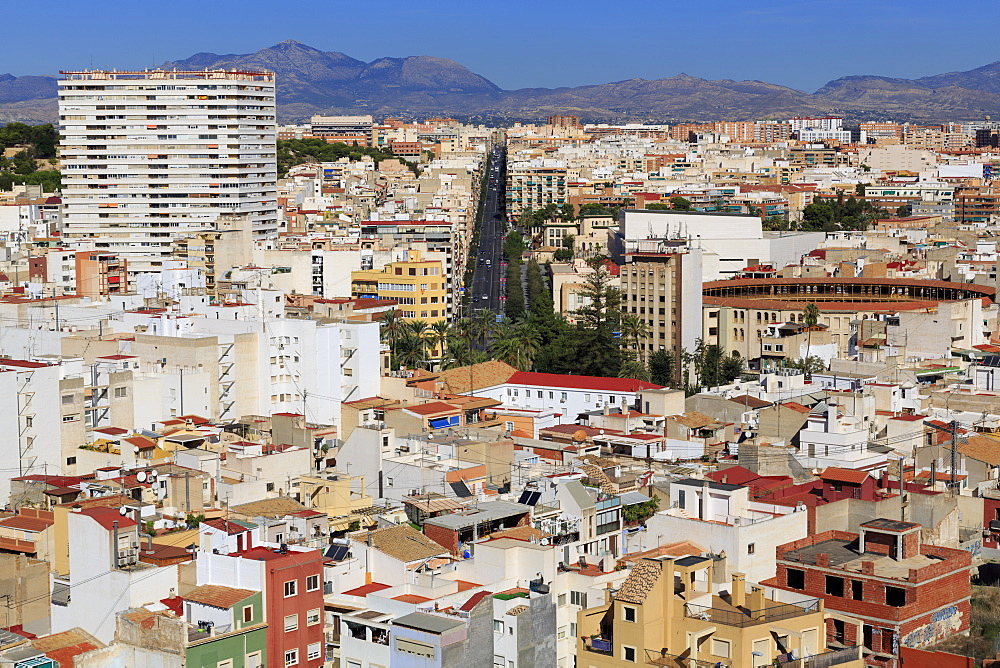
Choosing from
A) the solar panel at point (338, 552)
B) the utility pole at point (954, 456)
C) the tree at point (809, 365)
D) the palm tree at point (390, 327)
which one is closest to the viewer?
the solar panel at point (338, 552)

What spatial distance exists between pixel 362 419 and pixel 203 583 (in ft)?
45.2

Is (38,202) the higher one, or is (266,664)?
(38,202)

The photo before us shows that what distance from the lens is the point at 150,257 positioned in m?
70.7

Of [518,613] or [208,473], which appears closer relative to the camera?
[518,613]

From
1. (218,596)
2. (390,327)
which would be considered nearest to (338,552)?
(218,596)

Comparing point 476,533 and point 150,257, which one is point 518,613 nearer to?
point 476,533

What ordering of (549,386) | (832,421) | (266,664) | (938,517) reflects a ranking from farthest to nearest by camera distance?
(549,386), (832,421), (938,517), (266,664)

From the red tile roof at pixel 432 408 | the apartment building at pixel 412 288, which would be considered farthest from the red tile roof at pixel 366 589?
the apartment building at pixel 412 288

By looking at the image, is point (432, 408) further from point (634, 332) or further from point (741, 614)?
point (634, 332)

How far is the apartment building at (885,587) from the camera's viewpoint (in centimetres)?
2061

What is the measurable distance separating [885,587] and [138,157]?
183 ft

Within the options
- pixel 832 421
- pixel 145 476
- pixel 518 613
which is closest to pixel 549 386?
pixel 832 421

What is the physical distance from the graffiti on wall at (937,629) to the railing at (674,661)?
123 inches

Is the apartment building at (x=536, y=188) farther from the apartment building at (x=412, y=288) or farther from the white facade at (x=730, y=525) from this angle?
the white facade at (x=730, y=525)
